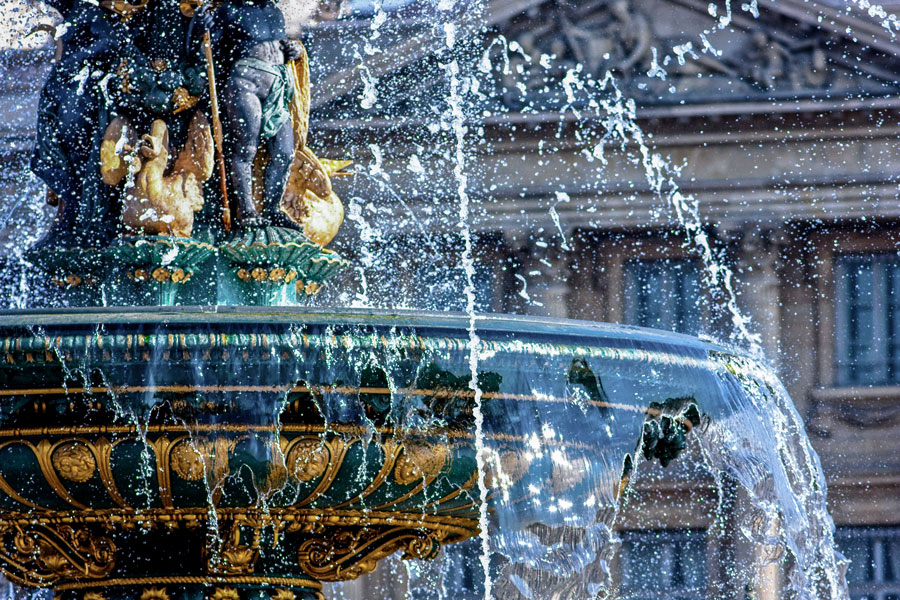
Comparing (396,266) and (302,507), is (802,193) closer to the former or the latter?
(396,266)

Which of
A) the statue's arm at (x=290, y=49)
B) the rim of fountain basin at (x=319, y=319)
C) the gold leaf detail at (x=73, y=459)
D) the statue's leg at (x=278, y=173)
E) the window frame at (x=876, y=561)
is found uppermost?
the statue's arm at (x=290, y=49)

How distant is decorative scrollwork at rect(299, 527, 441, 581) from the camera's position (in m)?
4.60

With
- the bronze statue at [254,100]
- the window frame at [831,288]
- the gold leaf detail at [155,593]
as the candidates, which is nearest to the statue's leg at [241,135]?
the bronze statue at [254,100]

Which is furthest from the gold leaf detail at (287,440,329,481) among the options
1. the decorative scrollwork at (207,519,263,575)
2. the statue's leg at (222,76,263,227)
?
the statue's leg at (222,76,263,227)

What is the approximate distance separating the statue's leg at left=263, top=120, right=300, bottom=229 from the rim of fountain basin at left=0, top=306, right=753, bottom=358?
110cm

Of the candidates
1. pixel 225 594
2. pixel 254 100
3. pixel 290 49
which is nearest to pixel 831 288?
pixel 290 49

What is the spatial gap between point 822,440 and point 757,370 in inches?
588

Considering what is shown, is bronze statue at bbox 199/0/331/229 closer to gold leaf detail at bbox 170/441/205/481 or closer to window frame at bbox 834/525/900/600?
gold leaf detail at bbox 170/441/205/481

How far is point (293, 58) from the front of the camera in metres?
5.52

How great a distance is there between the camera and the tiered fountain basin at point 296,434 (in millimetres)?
4000

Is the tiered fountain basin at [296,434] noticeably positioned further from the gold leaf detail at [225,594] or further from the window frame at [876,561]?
the window frame at [876,561]

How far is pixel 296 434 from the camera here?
4215mm

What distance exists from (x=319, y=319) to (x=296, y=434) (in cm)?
35

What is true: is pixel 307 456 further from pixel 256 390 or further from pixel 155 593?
pixel 155 593
